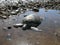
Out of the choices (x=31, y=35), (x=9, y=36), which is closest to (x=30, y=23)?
(x=31, y=35)

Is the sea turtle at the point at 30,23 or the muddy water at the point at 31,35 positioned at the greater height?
the sea turtle at the point at 30,23

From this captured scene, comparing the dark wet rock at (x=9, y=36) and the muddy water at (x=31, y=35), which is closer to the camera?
the muddy water at (x=31, y=35)

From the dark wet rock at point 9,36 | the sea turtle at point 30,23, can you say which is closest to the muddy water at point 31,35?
the dark wet rock at point 9,36

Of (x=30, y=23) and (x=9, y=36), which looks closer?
(x=9, y=36)

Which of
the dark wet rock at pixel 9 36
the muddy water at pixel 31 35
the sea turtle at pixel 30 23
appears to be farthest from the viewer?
the sea turtle at pixel 30 23

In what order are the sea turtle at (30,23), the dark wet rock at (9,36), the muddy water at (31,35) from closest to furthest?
the muddy water at (31,35) → the dark wet rock at (9,36) → the sea turtle at (30,23)

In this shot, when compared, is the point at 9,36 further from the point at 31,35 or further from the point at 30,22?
the point at 30,22

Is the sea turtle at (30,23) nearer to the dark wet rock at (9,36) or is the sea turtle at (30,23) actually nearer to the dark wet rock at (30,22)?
the dark wet rock at (30,22)

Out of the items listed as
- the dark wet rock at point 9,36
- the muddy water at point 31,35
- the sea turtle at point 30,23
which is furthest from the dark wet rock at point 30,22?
the dark wet rock at point 9,36

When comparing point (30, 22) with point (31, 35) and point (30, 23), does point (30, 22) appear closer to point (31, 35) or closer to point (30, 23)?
point (30, 23)

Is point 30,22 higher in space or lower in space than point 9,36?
higher

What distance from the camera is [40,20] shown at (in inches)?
315

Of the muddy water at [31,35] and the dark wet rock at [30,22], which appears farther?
the dark wet rock at [30,22]

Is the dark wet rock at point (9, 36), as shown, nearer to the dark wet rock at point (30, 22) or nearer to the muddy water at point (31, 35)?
the muddy water at point (31, 35)
